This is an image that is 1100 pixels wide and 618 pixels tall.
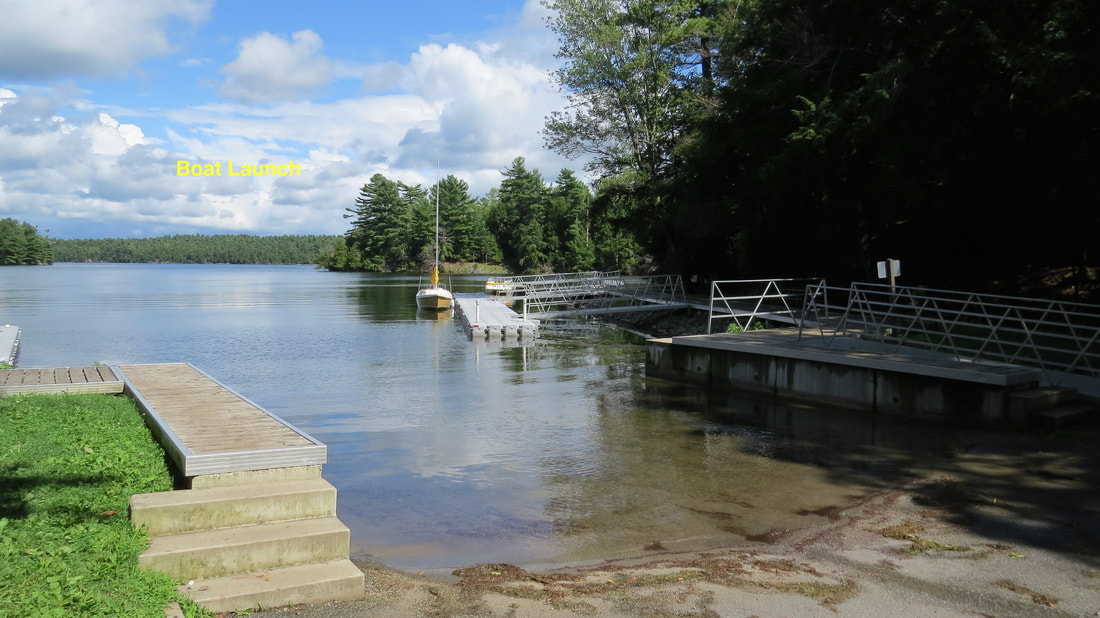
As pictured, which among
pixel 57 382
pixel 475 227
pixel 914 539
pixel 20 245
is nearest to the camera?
pixel 914 539

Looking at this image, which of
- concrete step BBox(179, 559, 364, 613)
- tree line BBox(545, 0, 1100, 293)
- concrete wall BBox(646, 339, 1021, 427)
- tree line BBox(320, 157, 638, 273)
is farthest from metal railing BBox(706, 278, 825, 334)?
tree line BBox(320, 157, 638, 273)

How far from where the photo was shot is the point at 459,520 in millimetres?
8039

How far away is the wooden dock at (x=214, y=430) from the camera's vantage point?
624cm

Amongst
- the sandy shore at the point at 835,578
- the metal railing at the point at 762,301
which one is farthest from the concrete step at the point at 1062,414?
the metal railing at the point at 762,301

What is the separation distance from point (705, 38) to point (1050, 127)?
2277 centimetres

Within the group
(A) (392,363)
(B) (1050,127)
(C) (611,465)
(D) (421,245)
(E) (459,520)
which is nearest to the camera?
(E) (459,520)

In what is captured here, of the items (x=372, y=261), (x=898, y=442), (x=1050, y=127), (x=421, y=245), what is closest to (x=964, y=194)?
(x=1050, y=127)

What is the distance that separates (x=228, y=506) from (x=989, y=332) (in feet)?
49.4

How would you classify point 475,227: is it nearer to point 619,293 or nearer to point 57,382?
point 619,293

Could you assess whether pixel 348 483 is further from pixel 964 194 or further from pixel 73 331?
pixel 73 331

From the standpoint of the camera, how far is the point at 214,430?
7480 millimetres

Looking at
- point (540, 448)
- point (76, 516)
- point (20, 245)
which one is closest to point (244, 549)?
point (76, 516)

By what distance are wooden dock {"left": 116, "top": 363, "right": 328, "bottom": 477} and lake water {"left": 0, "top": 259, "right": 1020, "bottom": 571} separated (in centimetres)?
121

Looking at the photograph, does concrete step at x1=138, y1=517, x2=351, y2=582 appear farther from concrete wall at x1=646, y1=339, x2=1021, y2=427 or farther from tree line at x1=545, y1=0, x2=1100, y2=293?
tree line at x1=545, y1=0, x2=1100, y2=293
